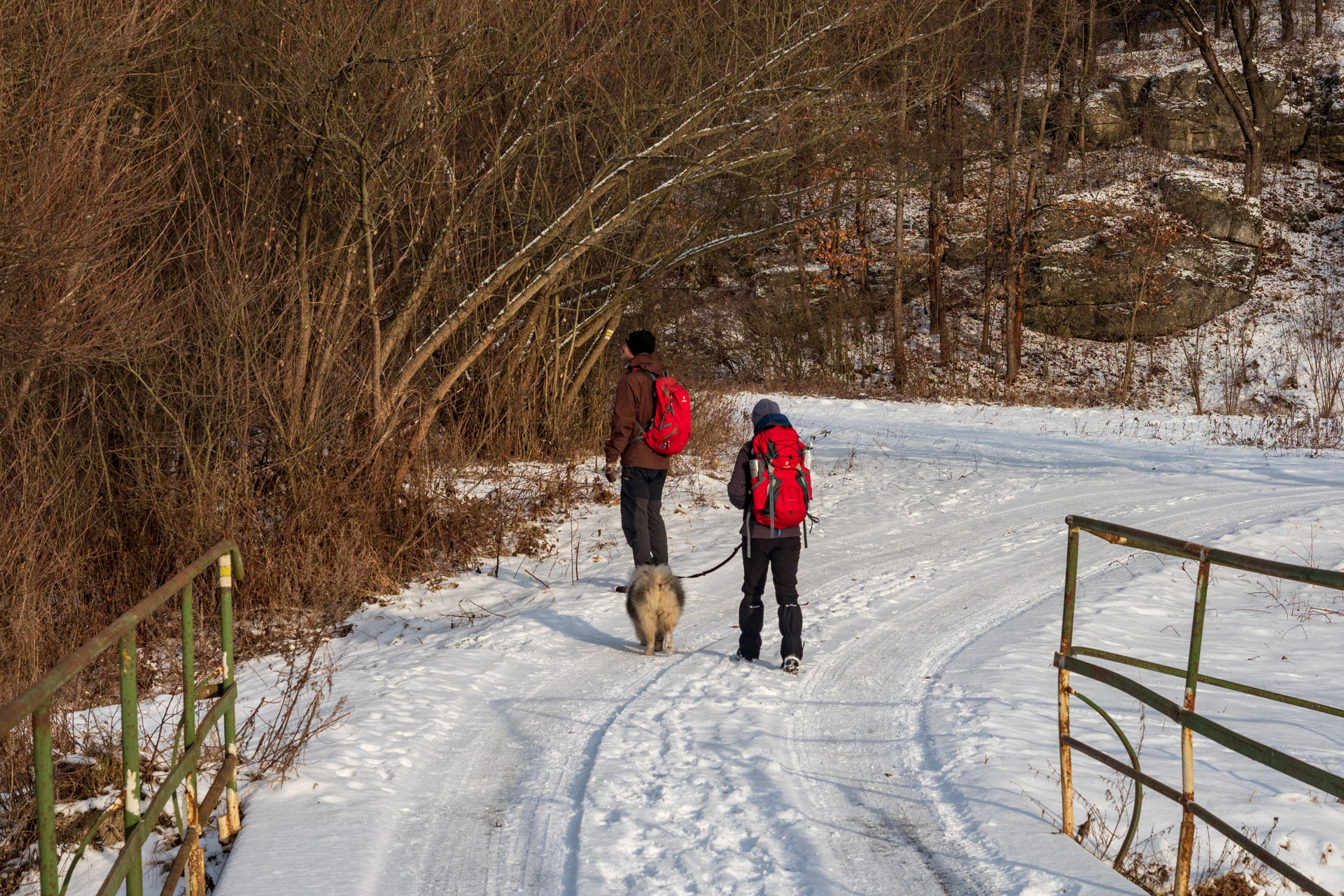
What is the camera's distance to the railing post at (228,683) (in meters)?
4.16

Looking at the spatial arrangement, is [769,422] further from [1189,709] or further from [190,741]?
[190,741]

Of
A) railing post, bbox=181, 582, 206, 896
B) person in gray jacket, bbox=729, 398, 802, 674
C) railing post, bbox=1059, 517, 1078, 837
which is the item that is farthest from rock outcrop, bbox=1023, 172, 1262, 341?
railing post, bbox=181, 582, 206, 896

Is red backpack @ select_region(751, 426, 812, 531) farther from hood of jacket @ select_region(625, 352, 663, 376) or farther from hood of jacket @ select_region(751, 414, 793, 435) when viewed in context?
hood of jacket @ select_region(625, 352, 663, 376)

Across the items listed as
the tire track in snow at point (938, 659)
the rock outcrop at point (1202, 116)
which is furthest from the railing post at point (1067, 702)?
the rock outcrop at point (1202, 116)

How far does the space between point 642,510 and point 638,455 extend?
1.70 feet

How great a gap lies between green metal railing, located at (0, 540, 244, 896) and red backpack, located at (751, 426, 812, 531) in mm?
3598

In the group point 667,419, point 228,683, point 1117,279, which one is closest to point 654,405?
point 667,419

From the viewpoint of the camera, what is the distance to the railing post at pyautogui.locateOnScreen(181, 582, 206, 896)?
3582mm

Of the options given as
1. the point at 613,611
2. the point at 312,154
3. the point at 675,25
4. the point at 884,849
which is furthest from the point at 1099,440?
the point at 884,849

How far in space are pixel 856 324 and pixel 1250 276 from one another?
497 inches

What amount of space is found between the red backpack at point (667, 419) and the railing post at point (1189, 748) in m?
5.43

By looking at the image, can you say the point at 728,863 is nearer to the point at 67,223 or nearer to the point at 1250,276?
the point at 67,223

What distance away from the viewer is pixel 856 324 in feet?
109

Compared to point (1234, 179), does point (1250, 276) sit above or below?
below
